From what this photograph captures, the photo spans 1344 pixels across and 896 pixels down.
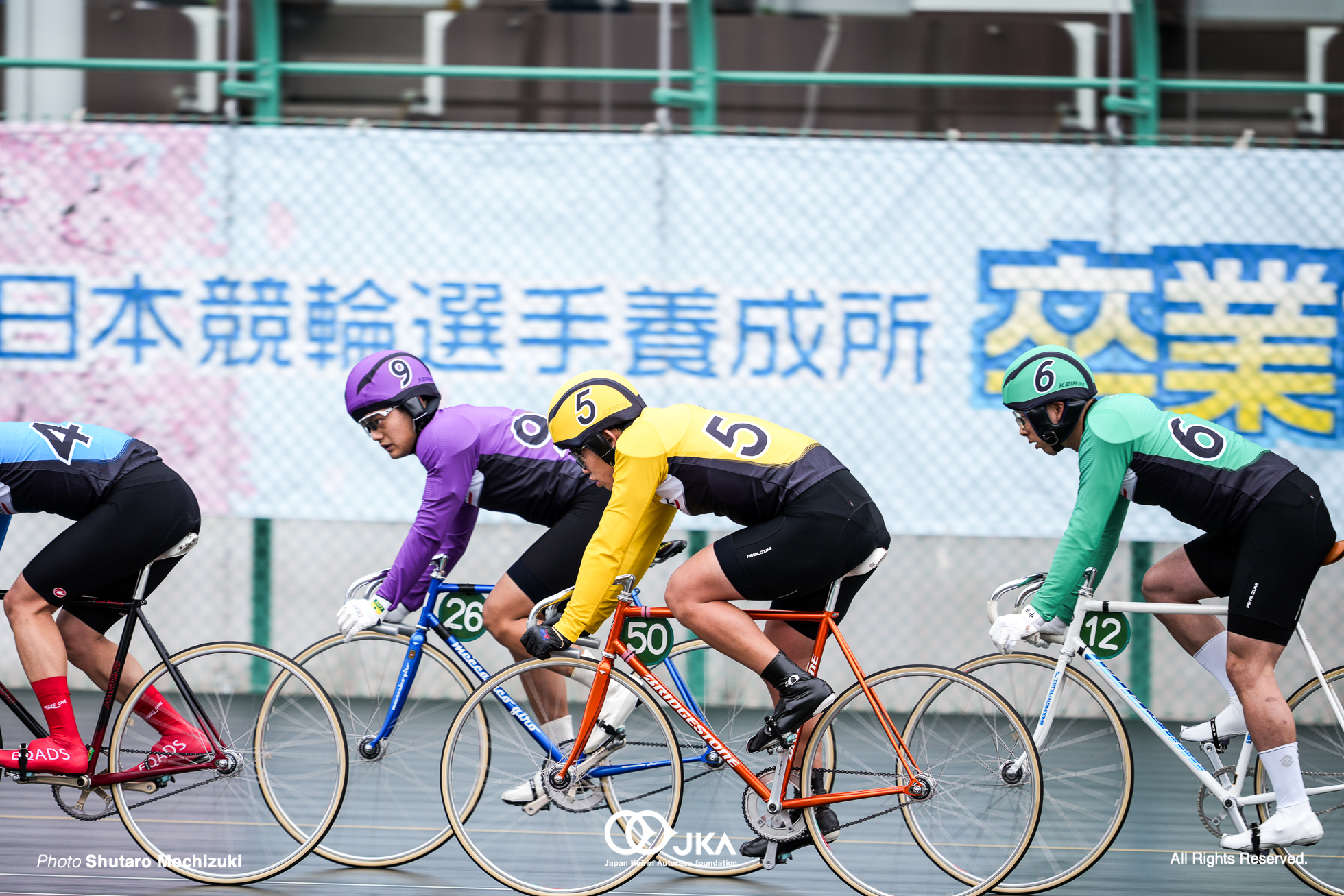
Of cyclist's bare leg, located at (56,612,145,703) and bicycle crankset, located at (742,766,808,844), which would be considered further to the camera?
cyclist's bare leg, located at (56,612,145,703)

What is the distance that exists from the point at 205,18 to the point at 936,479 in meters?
4.29

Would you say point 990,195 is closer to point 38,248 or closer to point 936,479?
point 936,479

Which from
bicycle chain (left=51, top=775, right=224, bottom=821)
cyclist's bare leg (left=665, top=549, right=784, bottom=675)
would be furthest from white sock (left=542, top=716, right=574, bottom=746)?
bicycle chain (left=51, top=775, right=224, bottom=821)

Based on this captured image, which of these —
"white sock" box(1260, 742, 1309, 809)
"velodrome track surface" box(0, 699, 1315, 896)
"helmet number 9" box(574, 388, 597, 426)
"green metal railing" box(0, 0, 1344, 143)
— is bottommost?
"velodrome track surface" box(0, 699, 1315, 896)

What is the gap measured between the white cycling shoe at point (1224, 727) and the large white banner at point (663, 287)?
2051mm

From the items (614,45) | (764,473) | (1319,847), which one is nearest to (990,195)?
(614,45)

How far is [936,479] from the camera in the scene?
6.54m

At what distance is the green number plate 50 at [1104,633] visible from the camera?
445cm

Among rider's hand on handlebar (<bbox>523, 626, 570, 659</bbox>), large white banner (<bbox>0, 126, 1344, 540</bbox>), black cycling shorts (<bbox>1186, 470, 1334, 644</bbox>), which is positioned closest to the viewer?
rider's hand on handlebar (<bbox>523, 626, 570, 659</bbox>)

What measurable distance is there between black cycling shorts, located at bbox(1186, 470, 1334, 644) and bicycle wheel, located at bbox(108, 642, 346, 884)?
294 centimetres

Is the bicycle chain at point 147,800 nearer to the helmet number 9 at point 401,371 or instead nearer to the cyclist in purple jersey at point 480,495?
the cyclist in purple jersey at point 480,495

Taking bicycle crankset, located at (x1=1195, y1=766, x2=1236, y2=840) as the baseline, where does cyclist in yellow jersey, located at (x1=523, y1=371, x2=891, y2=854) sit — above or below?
above

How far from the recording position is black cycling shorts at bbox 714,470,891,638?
420 cm

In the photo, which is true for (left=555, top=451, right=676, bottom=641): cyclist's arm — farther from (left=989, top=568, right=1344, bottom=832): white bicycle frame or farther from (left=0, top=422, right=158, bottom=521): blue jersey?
(left=0, top=422, right=158, bottom=521): blue jersey
